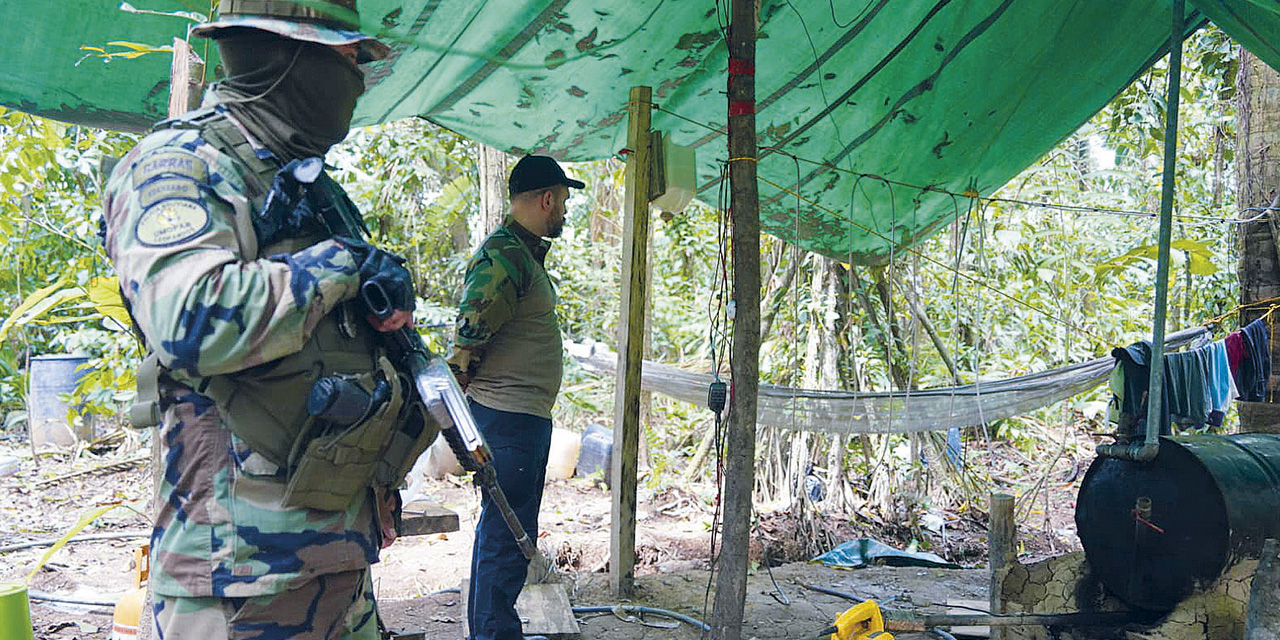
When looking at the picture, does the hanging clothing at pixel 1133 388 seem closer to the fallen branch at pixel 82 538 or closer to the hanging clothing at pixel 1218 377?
the hanging clothing at pixel 1218 377

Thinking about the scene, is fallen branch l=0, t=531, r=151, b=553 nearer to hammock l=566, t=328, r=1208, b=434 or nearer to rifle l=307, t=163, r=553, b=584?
hammock l=566, t=328, r=1208, b=434

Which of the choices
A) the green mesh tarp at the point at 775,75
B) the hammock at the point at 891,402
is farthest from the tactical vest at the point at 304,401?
the hammock at the point at 891,402

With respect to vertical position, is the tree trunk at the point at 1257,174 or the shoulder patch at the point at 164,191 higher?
the tree trunk at the point at 1257,174

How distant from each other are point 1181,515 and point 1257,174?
6.41 feet

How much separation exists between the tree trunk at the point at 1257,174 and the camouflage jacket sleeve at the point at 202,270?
398 cm

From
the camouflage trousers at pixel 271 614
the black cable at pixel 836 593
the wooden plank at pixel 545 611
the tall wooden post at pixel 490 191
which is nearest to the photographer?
the camouflage trousers at pixel 271 614

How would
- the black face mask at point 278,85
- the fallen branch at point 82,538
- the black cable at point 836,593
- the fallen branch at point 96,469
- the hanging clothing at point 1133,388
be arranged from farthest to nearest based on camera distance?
the fallen branch at point 96,469
the fallen branch at point 82,538
the black cable at point 836,593
the hanging clothing at point 1133,388
the black face mask at point 278,85

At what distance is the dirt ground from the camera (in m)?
3.77

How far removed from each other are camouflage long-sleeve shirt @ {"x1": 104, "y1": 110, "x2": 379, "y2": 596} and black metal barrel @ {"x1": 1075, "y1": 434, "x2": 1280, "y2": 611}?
2663 mm

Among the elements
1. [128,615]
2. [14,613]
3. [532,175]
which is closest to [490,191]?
[532,175]

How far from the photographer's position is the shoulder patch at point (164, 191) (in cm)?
137

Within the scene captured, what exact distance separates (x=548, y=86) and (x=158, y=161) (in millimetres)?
2485

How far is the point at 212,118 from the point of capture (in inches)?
60.0

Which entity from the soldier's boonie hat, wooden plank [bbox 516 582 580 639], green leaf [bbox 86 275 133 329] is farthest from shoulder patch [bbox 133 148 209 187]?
wooden plank [bbox 516 582 580 639]
